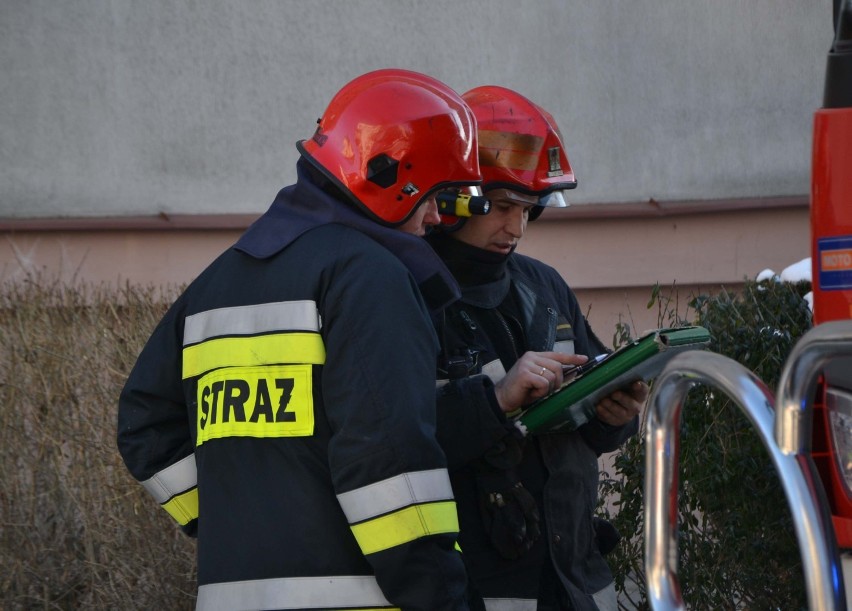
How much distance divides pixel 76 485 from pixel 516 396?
8.01 feet

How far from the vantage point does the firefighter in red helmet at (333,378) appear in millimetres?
2176

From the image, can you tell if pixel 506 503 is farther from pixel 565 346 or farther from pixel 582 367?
pixel 565 346

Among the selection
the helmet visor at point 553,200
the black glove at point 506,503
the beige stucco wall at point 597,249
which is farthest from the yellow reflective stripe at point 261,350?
the beige stucco wall at point 597,249

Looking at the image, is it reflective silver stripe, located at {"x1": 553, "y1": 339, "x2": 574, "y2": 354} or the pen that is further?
reflective silver stripe, located at {"x1": 553, "y1": 339, "x2": 574, "y2": 354}

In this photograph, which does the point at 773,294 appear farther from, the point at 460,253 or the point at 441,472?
the point at 441,472

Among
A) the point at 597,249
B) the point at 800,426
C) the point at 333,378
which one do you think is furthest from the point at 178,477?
the point at 597,249

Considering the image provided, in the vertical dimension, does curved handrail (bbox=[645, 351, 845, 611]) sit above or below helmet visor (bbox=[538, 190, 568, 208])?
below

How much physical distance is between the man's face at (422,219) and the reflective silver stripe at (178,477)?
0.70 meters

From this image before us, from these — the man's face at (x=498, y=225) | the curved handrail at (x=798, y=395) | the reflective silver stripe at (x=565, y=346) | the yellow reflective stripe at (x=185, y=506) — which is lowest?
the yellow reflective stripe at (x=185, y=506)

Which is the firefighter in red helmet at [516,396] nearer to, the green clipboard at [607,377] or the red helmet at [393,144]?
the green clipboard at [607,377]

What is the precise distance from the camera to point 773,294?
4.20 m

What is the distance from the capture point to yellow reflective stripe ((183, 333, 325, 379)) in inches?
89.1

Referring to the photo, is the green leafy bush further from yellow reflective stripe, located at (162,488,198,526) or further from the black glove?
yellow reflective stripe, located at (162,488,198,526)

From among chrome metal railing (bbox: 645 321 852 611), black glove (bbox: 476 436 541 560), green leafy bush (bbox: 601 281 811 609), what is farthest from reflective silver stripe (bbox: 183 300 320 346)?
green leafy bush (bbox: 601 281 811 609)
